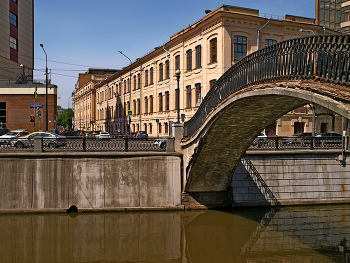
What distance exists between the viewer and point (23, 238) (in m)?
12.7

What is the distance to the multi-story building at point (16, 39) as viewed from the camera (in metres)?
37.3

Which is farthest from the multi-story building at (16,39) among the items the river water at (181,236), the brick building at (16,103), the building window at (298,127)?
the building window at (298,127)

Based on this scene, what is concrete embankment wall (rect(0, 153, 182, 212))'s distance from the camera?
15.1 metres

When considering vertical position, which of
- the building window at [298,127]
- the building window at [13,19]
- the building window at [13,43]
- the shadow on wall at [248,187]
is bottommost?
the shadow on wall at [248,187]

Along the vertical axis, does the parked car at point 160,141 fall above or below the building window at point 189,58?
below

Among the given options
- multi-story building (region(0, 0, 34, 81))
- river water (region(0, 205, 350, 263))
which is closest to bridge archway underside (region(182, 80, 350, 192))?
river water (region(0, 205, 350, 263))

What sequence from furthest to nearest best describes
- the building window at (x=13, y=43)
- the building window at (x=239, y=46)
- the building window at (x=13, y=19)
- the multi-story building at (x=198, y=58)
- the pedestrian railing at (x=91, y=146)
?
the building window at (x=13, y=43) < the building window at (x=13, y=19) < the building window at (x=239, y=46) < the multi-story building at (x=198, y=58) < the pedestrian railing at (x=91, y=146)

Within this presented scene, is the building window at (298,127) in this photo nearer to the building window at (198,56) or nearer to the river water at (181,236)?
the building window at (198,56)

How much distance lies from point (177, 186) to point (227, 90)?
6532 millimetres

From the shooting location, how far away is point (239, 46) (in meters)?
26.6

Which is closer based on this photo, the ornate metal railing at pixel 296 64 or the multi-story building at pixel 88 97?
the ornate metal railing at pixel 296 64

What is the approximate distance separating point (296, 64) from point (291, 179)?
10981 mm

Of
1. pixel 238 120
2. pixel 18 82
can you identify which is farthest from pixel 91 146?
pixel 18 82

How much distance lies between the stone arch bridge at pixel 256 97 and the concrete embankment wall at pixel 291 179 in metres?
1.20
